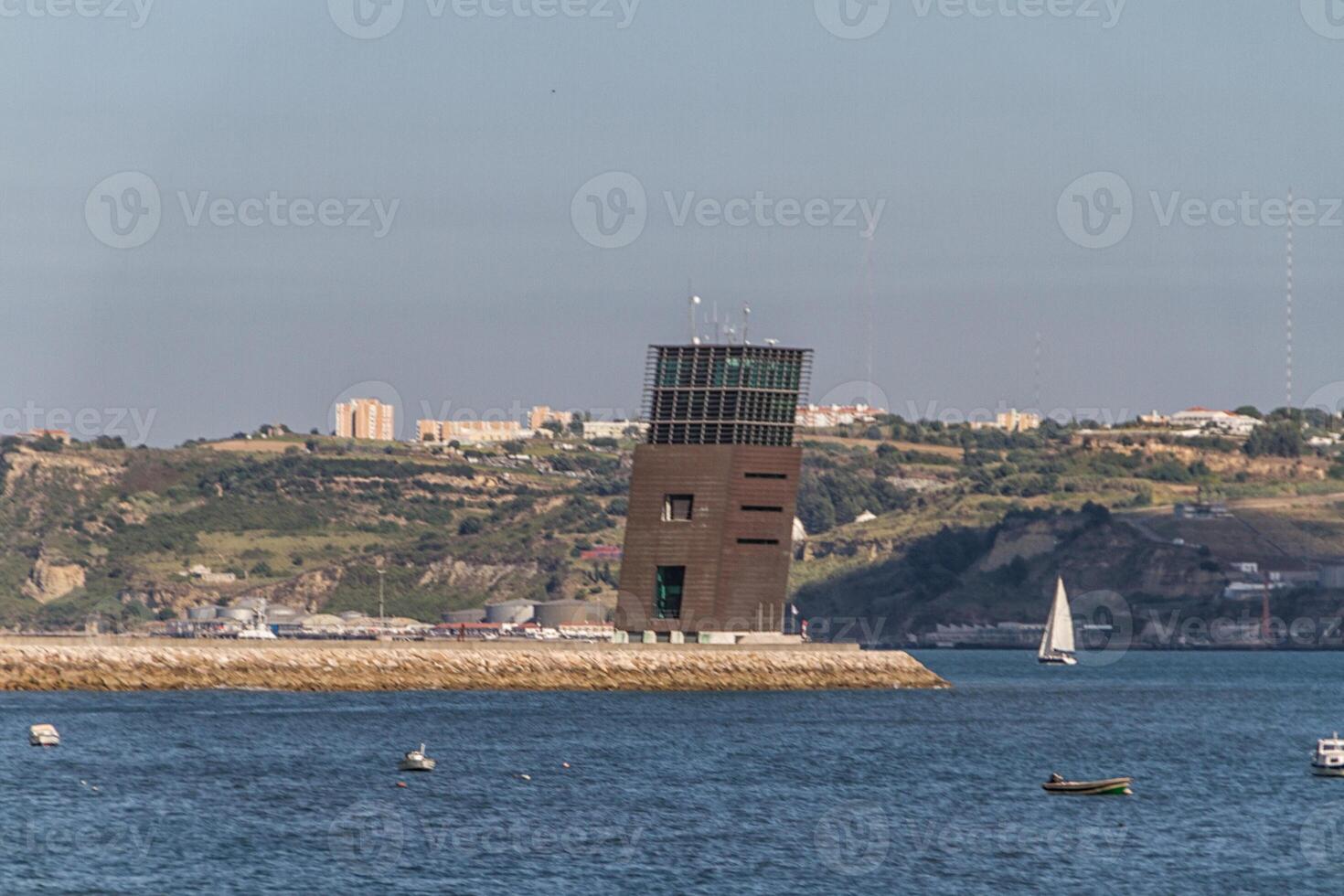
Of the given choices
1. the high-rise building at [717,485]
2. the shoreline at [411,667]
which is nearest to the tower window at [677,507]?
the high-rise building at [717,485]

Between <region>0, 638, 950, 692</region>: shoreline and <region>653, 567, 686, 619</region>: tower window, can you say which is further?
<region>653, 567, 686, 619</region>: tower window

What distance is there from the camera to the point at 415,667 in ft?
472

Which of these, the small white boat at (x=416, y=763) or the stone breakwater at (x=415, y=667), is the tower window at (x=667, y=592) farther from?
the small white boat at (x=416, y=763)

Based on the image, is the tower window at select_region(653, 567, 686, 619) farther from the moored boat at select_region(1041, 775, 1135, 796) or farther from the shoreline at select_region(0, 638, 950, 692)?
the moored boat at select_region(1041, 775, 1135, 796)

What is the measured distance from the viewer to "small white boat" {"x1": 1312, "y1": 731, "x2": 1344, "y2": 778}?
99.2 metres

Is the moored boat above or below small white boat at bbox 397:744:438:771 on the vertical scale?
above

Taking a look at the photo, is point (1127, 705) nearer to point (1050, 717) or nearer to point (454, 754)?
point (1050, 717)

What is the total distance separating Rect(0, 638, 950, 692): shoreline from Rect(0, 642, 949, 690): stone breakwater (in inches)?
2.1

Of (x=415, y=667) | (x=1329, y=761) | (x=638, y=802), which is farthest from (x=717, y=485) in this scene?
(x=638, y=802)

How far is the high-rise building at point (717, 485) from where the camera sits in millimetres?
148125

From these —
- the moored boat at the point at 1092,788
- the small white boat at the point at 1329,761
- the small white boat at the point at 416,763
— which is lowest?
the small white boat at the point at 416,763

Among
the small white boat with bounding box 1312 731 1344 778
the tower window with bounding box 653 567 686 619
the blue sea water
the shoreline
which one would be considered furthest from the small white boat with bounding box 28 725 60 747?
the tower window with bounding box 653 567 686 619

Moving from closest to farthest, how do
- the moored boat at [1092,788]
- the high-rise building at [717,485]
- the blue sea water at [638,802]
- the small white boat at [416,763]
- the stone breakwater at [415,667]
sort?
1. the blue sea water at [638,802]
2. the moored boat at [1092,788]
3. the small white boat at [416,763]
4. the stone breakwater at [415,667]
5. the high-rise building at [717,485]

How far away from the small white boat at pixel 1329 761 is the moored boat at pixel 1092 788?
41.7ft
